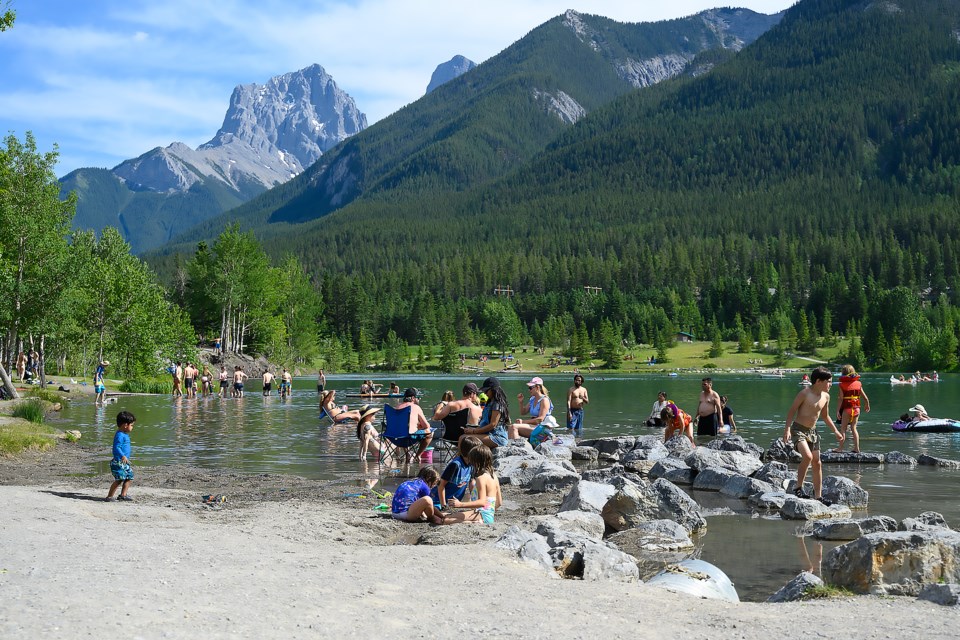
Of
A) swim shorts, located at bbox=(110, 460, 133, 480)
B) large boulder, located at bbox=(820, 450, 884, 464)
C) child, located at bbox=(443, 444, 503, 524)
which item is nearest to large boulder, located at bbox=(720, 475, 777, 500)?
large boulder, located at bbox=(820, 450, 884, 464)

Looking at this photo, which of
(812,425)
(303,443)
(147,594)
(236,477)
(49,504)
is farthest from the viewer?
(303,443)

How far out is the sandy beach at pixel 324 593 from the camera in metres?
7.03

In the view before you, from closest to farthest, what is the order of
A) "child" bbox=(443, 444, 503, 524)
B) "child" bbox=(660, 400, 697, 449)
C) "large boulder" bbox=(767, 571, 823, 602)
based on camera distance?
"large boulder" bbox=(767, 571, 823, 602)
"child" bbox=(443, 444, 503, 524)
"child" bbox=(660, 400, 697, 449)

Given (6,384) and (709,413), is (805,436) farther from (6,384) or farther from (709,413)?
(6,384)

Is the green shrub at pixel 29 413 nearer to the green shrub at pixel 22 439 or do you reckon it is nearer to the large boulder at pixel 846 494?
the green shrub at pixel 22 439

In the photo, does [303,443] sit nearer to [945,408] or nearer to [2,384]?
[2,384]

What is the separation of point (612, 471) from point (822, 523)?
6.66 m

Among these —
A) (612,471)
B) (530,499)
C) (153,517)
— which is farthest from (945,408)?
(153,517)

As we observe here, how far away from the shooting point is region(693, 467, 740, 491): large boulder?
19.1m

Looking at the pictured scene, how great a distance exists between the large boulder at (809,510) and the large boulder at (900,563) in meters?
4.61

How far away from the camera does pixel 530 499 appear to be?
57.2 ft

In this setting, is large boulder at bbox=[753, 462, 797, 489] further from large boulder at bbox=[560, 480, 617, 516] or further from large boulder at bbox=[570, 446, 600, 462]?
large boulder at bbox=[570, 446, 600, 462]

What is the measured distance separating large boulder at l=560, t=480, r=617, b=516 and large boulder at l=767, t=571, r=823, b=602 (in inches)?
209

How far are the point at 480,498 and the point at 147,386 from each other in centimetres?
4962
